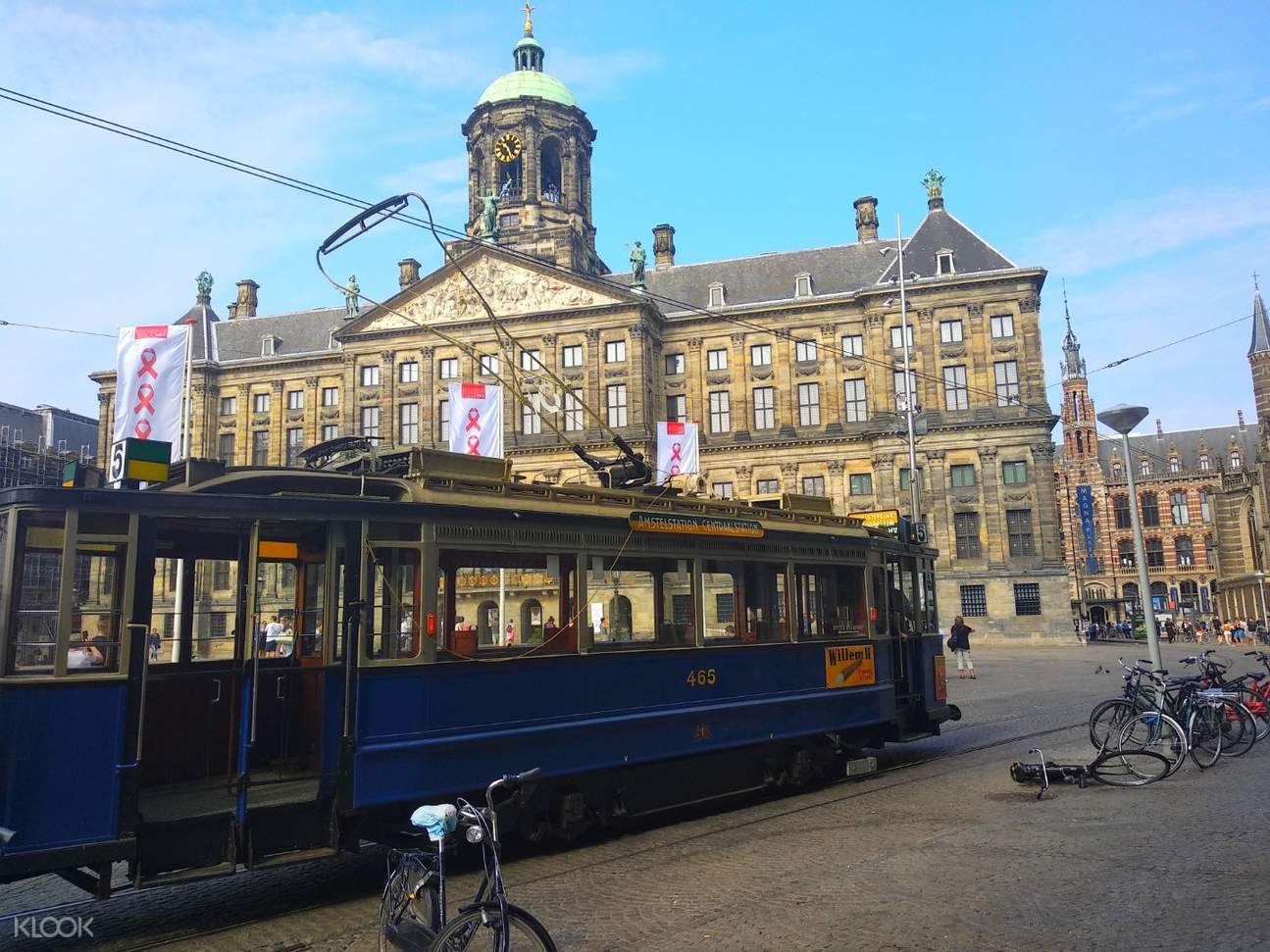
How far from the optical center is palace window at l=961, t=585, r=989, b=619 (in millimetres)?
50125

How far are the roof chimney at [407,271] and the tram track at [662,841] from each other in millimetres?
59348

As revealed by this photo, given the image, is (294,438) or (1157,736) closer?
(1157,736)

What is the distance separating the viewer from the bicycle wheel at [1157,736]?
1155 cm

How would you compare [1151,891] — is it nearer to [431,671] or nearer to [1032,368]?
[431,671]

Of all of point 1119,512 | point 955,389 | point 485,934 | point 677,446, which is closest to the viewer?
point 485,934

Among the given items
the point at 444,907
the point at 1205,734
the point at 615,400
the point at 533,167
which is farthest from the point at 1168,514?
the point at 444,907

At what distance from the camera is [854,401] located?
54.2 metres

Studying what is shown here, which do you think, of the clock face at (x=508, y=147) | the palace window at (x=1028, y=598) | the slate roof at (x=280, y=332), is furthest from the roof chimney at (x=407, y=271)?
the palace window at (x=1028, y=598)

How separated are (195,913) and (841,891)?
496 cm

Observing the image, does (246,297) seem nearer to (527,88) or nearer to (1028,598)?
(527,88)

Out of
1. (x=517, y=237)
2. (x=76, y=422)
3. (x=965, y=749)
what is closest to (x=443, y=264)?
(x=517, y=237)

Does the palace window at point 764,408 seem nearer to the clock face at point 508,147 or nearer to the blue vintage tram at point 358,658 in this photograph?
the clock face at point 508,147

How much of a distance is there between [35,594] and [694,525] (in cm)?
611

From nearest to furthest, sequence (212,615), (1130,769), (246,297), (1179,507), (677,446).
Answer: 1. (212,615)
2. (1130,769)
3. (677,446)
4. (246,297)
5. (1179,507)
